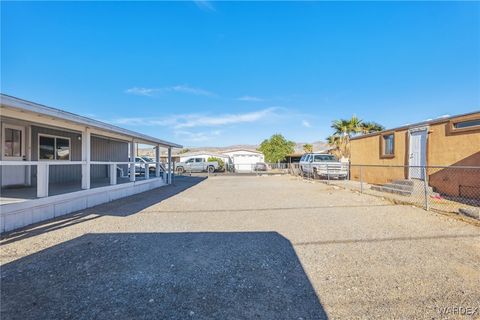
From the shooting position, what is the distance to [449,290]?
2781 millimetres

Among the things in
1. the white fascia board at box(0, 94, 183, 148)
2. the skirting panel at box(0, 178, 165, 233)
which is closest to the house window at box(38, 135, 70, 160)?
the white fascia board at box(0, 94, 183, 148)

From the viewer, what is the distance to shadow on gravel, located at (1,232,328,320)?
7.84 ft

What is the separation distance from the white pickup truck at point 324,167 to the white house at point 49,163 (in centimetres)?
1025

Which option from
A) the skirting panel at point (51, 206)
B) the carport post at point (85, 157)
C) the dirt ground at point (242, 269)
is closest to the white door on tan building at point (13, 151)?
the carport post at point (85, 157)

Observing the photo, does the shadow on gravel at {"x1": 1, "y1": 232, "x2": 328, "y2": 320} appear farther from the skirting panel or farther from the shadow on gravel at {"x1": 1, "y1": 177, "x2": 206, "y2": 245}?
the skirting panel

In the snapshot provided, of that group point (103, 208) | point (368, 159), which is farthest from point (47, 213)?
point (368, 159)

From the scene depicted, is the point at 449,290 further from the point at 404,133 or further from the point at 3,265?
the point at 404,133

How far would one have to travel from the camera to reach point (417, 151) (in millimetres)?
10680

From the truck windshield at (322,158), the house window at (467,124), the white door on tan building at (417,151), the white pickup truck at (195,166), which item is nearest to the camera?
the house window at (467,124)

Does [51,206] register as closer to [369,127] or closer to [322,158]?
[322,158]

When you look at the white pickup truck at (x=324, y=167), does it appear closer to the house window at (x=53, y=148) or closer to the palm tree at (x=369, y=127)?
the palm tree at (x=369, y=127)

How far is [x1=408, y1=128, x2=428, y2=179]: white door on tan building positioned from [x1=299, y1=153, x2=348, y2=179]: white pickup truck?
436cm

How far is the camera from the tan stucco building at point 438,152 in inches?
331

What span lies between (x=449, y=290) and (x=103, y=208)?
791 centimetres
